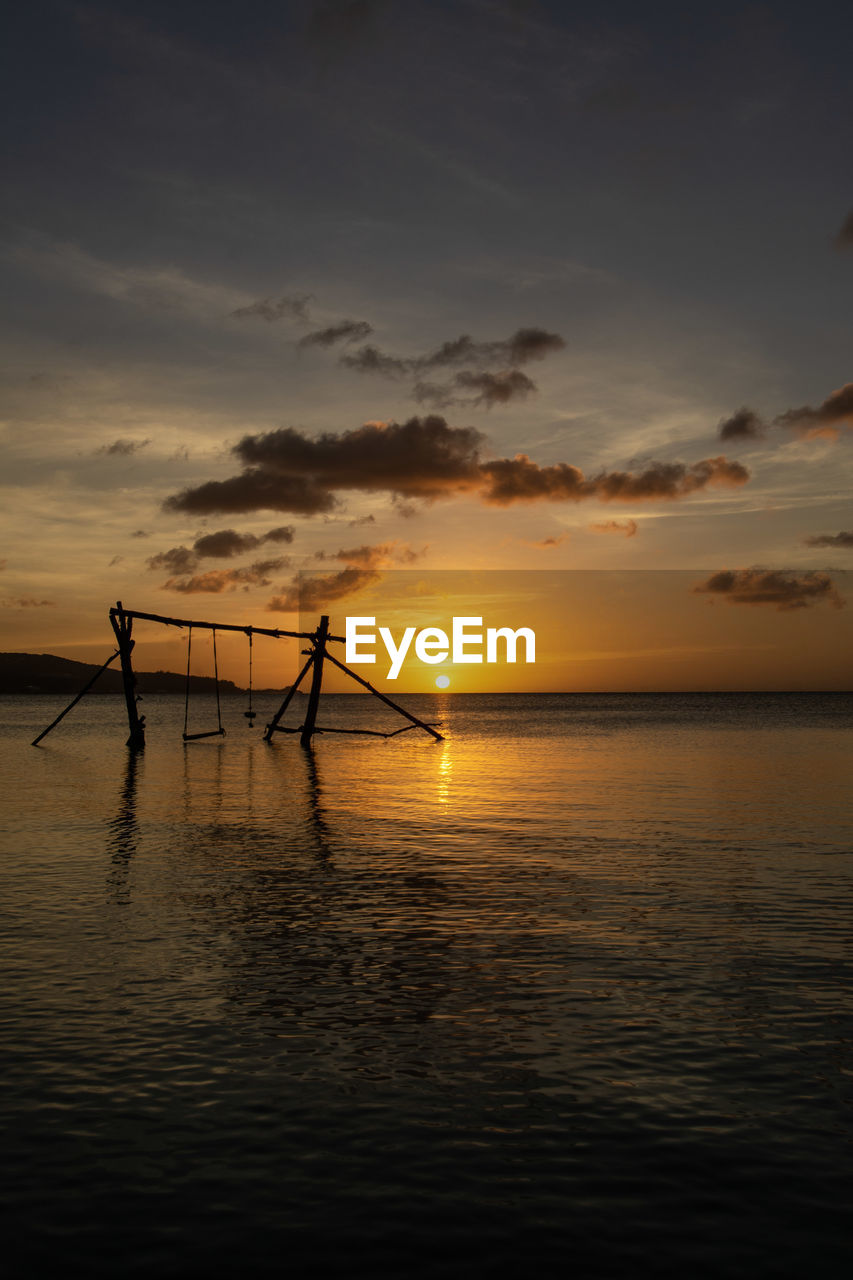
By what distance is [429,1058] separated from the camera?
9734mm

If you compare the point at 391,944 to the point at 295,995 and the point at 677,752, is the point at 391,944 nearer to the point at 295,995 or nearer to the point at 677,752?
the point at 295,995

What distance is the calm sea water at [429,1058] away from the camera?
680cm

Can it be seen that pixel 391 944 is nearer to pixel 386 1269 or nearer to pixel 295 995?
pixel 295 995

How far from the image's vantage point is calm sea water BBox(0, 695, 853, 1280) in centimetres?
680

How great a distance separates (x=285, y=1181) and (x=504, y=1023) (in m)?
3.81

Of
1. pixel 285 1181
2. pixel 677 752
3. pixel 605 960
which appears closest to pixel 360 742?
pixel 677 752

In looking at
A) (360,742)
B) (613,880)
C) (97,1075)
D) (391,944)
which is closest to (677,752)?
(360,742)

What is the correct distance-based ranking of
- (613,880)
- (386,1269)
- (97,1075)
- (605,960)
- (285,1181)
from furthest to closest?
(613,880) < (605,960) < (97,1075) < (285,1181) < (386,1269)

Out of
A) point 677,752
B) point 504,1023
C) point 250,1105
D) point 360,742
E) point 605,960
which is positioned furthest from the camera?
point 360,742

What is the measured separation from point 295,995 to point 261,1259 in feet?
17.5

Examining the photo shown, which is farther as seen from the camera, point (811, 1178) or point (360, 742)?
point (360, 742)

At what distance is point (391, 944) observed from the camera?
14156mm

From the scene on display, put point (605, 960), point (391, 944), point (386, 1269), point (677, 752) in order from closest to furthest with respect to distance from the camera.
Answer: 1. point (386, 1269)
2. point (605, 960)
3. point (391, 944)
4. point (677, 752)

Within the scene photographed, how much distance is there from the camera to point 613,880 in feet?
61.4
